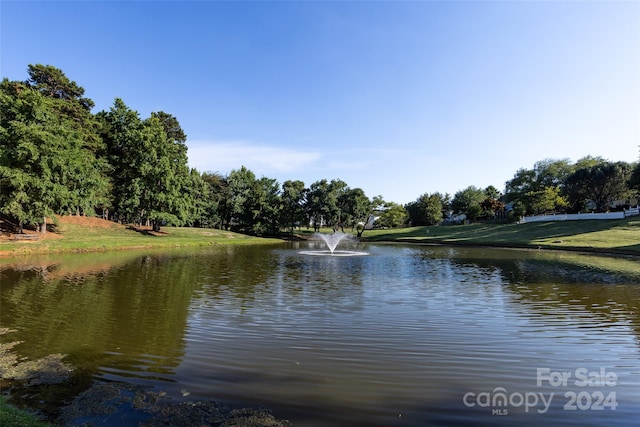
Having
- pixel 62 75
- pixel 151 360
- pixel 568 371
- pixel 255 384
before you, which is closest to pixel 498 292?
pixel 568 371

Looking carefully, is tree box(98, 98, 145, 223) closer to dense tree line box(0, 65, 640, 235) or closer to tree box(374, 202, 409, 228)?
dense tree line box(0, 65, 640, 235)

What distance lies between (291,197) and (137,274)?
2650 inches

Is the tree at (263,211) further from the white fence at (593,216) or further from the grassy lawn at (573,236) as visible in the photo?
the white fence at (593,216)

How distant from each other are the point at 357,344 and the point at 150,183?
56239 millimetres

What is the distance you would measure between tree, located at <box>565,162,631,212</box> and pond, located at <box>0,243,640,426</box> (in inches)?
2696

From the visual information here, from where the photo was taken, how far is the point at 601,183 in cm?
7312

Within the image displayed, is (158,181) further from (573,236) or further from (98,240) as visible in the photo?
(573,236)

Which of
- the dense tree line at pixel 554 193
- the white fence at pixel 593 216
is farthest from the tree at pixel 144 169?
the dense tree line at pixel 554 193

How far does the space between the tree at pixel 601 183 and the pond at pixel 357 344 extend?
68.5 metres

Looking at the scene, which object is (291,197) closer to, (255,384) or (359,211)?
(359,211)

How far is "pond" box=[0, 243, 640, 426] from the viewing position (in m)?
6.29

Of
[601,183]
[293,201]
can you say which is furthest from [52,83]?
[601,183]

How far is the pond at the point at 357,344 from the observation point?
6289mm

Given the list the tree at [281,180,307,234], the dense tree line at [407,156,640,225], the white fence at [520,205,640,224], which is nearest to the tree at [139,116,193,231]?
the tree at [281,180,307,234]
